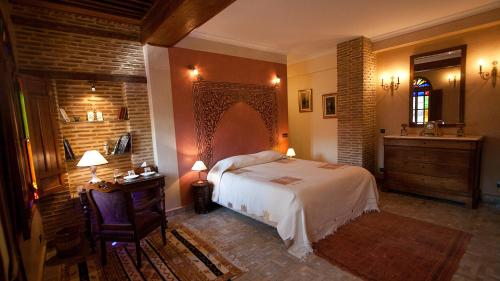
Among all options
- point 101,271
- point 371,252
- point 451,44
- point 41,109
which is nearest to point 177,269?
point 101,271

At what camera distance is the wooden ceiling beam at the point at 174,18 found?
235 cm

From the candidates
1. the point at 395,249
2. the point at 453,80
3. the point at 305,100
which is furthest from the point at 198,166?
the point at 453,80

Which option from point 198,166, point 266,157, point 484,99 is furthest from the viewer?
point 266,157

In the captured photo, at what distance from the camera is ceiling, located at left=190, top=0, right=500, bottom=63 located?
307 cm

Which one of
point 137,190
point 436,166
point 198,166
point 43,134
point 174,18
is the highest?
point 174,18

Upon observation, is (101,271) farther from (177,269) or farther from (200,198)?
(200,198)

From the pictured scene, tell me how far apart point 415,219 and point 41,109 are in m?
4.85

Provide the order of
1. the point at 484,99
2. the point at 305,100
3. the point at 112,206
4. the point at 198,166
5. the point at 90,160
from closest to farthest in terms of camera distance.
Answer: the point at 112,206 < the point at 90,160 < the point at 484,99 < the point at 198,166 < the point at 305,100

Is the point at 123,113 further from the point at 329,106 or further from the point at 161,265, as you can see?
the point at 329,106

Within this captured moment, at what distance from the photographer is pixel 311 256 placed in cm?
238

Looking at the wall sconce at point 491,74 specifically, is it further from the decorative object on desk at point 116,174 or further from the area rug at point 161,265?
the decorative object on desk at point 116,174

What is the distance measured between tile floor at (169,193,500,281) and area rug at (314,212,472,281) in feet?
0.35

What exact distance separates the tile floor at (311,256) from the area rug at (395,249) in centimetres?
11

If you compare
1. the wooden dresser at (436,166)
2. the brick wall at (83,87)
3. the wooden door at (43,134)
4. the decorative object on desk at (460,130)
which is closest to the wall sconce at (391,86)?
the wooden dresser at (436,166)
